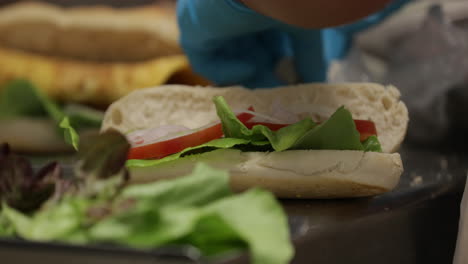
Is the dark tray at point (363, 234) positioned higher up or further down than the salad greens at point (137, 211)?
further down

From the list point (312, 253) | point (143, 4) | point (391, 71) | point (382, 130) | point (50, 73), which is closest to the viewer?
point (312, 253)

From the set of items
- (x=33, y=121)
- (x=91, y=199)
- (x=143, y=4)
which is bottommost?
(x=33, y=121)

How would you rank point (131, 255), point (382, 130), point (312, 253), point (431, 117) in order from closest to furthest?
point (131, 255), point (312, 253), point (382, 130), point (431, 117)

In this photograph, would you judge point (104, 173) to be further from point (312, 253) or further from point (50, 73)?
point (50, 73)

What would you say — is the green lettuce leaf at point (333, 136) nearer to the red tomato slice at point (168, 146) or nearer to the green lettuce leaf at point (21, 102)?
the red tomato slice at point (168, 146)

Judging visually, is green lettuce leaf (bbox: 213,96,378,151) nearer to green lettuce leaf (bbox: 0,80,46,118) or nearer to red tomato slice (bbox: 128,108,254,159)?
red tomato slice (bbox: 128,108,254,159)

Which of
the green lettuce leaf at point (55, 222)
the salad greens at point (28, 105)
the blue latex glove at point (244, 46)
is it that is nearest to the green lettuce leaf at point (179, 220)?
the green lettuce leaf at point (55, 222)

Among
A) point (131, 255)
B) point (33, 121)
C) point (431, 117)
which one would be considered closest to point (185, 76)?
point (33, 121)

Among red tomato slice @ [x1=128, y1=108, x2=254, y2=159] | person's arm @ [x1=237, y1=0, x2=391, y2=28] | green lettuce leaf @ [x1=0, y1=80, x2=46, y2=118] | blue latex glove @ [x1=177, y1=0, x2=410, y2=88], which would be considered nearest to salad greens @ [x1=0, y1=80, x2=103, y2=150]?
green lettuce leaf @ [x1=0, y1=80, x2=46, y2=118]

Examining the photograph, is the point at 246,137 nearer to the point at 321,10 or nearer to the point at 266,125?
the point at 266,125
